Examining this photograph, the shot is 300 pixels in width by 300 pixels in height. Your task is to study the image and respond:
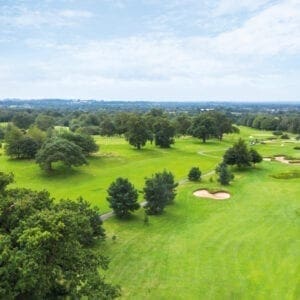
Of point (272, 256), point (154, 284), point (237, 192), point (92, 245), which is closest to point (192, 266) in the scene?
point (154, 284)

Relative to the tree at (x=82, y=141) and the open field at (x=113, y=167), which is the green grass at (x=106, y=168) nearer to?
the open field at (x=113, y=167)

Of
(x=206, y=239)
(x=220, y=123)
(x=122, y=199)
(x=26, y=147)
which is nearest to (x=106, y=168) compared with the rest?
(x=26, y=147)

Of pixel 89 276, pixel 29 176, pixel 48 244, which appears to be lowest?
pixel 29 176

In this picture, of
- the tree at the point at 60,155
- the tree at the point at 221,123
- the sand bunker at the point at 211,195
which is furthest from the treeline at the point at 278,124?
the tree at the point at 60,155

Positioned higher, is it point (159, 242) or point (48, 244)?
point (48, 244)

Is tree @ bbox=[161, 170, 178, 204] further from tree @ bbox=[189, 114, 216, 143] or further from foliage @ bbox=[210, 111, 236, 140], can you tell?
foliage @ bbox=[210, 111, 236, 140]

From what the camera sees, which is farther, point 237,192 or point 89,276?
point 237,192

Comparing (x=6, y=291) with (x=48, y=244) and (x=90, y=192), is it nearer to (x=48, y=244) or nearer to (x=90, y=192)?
(x=48, y=244)

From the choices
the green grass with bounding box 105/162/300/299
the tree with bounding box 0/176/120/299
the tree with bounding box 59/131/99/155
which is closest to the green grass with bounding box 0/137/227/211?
the tree with bounding box 59/131/99/155
